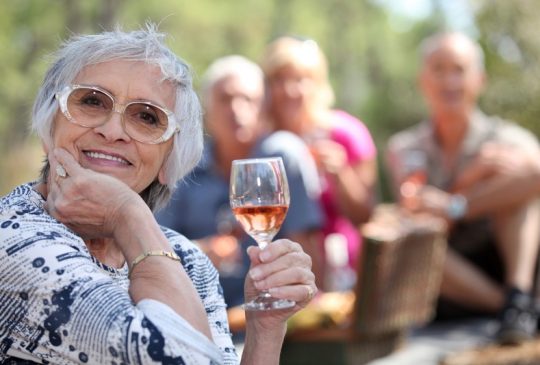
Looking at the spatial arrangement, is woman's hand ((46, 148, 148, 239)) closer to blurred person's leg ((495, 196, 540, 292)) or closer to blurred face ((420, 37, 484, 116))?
blurred person's leg ((495, 196, 540, 292))

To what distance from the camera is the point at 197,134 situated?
2.77m

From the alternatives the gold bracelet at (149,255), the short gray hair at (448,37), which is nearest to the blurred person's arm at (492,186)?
the short gray hair at (448,37)

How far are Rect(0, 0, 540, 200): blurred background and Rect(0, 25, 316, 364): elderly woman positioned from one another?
11.0 inches

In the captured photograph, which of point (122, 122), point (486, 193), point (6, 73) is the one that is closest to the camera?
point (122, 122)

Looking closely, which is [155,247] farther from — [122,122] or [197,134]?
[197,134]

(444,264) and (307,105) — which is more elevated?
(307,105)

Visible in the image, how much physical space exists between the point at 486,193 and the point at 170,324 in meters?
4.42

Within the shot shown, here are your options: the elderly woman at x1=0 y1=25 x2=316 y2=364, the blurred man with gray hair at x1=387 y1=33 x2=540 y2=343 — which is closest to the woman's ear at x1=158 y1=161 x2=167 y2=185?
the elderly woman at x1=0 y1=25 x2=316 y2=364

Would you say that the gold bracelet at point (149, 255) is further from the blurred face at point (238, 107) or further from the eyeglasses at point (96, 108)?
the blurred face at point (238, 107)

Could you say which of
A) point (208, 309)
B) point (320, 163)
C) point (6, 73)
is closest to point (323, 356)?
point (320, 163)

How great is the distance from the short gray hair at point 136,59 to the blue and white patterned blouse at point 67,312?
401 mm

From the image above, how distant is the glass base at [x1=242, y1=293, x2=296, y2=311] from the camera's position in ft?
7.91

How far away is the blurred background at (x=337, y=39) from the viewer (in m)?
15.5

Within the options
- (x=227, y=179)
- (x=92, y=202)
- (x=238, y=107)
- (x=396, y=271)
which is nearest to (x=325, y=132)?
(x=238, y=107)
